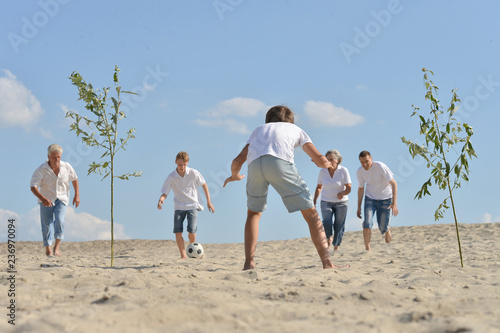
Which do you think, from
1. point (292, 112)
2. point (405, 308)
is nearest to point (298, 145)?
point (292, 112)

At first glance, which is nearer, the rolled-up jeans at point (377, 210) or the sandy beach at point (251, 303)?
the sandy beach at point (251, 303)

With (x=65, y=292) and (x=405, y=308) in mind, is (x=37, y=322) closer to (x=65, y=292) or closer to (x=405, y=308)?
(x=65, y=292)

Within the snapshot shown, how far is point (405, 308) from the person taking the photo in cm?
311

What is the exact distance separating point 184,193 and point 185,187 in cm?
11

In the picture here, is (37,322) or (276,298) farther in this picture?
(276,298)

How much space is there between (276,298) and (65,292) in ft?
5.70

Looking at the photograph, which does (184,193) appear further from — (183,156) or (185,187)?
(183,156)

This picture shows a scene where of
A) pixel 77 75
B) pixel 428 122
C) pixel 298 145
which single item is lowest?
pixel 298 145

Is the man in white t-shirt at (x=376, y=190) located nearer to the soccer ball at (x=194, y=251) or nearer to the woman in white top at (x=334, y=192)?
the woman in white top at (x=334, y=192)

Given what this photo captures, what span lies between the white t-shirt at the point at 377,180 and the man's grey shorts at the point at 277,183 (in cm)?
404

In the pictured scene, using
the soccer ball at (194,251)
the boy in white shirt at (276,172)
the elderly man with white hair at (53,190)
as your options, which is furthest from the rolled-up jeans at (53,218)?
the boy in white shirt at (276,172)

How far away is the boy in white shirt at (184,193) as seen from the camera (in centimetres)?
816

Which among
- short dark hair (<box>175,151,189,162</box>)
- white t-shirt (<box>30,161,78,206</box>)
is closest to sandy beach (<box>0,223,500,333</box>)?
short dark hair (<box>175,151,189,162</box>)

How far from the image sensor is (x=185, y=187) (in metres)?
8.20
